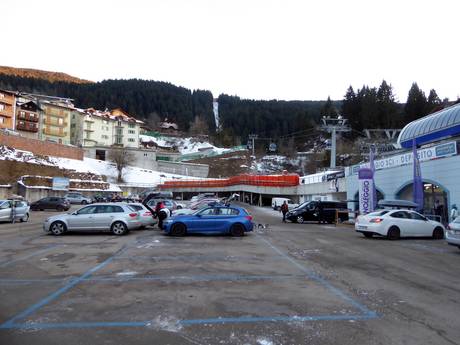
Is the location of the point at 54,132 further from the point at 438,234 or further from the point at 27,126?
the point at 438,234

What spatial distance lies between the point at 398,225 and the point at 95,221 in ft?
44.2

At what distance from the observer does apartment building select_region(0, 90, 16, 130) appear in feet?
→ 307

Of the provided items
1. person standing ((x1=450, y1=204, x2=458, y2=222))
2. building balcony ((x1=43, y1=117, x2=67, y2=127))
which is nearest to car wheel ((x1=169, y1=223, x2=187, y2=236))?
person standing ((x1=450, y1=204, x2=458, y2=222))

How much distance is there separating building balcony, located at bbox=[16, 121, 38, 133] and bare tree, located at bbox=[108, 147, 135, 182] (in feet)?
64.5

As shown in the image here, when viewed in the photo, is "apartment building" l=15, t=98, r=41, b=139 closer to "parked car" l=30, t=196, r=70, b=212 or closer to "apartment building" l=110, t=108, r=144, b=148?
"apartment building" l=110, t=108, r=144, b=148

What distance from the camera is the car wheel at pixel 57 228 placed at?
19.2 meters

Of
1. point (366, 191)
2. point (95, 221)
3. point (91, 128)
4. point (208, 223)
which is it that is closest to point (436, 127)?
point (366, 191)

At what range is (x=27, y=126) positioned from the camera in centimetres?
10400

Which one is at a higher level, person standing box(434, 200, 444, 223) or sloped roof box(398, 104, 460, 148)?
sloped roof box(398, 104, 460, 148)

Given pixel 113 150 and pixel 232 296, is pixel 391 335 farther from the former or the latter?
pixel 113 150

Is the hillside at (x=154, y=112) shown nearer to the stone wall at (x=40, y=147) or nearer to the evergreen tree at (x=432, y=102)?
the evergreen tree at (x=432, y=102)

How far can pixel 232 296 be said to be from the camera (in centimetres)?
768

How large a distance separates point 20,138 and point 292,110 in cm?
12098

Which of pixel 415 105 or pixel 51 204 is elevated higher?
pixel 415 105
